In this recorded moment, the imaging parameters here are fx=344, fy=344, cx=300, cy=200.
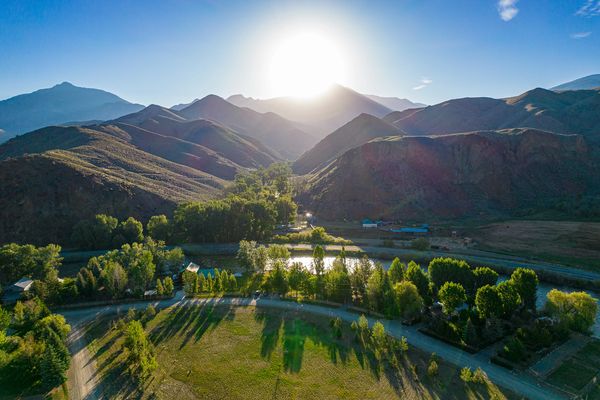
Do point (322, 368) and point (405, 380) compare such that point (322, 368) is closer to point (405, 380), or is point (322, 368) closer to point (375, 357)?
point (375, 357)

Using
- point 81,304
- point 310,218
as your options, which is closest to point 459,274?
point 81,304

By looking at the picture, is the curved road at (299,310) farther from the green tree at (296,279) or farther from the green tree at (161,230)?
the green tree at (161,230)

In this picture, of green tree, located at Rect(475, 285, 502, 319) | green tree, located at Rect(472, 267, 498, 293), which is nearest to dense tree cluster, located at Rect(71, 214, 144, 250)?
green tree, located at Rect(472, 267, 498, 293)

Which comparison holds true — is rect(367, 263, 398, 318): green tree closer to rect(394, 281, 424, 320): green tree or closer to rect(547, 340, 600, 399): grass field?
rect(394, 281, 424, 320): green tree

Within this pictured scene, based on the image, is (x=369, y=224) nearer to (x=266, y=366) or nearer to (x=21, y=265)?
(x=266, y=366)

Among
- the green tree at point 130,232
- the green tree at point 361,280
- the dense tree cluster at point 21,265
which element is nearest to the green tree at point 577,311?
the green tree at point 361,280

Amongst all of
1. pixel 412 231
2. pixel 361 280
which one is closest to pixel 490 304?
pixel 361 280
